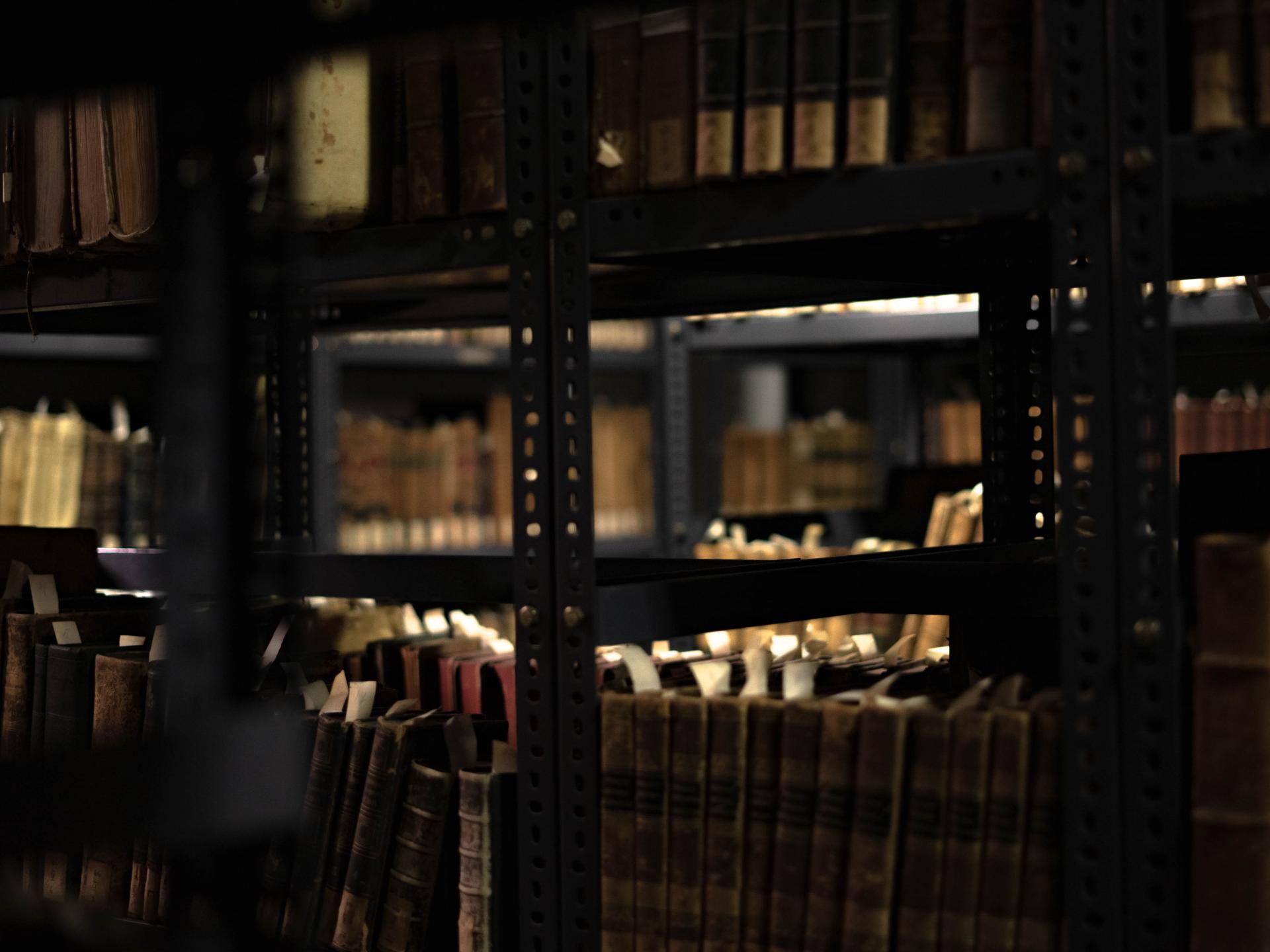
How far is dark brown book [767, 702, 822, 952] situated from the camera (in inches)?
47.5

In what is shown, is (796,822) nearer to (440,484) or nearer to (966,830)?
(966,830)

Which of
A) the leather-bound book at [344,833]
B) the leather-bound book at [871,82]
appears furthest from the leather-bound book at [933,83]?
the leather-bound book at [344,833]

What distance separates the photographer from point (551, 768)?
128 cm

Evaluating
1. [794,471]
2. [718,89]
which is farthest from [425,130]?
[794,471]

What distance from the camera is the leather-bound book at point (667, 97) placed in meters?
1.22

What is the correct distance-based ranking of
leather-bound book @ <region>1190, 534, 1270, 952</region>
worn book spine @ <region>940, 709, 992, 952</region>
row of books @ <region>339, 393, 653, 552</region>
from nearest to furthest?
1. leather-bound book @ <region>1190, 534, 1270, 952</region>
2. worn book spine @ <region>940, 709, 992, 952</region>
3. row of books @ <region>339, 393, 653, 552</region>

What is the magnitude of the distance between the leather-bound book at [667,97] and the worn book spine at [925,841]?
1.61 ft

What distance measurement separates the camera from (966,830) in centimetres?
114

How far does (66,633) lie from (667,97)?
37.6 inches

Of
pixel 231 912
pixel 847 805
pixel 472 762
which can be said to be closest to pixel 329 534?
pixel 472 762

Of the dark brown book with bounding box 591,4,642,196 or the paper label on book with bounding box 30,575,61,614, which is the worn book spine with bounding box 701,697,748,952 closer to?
the dark brown book with bounding box 591,4,642,196

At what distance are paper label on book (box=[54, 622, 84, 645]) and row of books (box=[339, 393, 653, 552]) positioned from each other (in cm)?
223

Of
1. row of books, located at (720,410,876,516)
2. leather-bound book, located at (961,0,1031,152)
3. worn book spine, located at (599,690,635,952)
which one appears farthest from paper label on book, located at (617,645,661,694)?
row of books, located at (720,410,876,516)

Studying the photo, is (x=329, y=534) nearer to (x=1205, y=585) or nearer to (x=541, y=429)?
(x=541, y=429)
